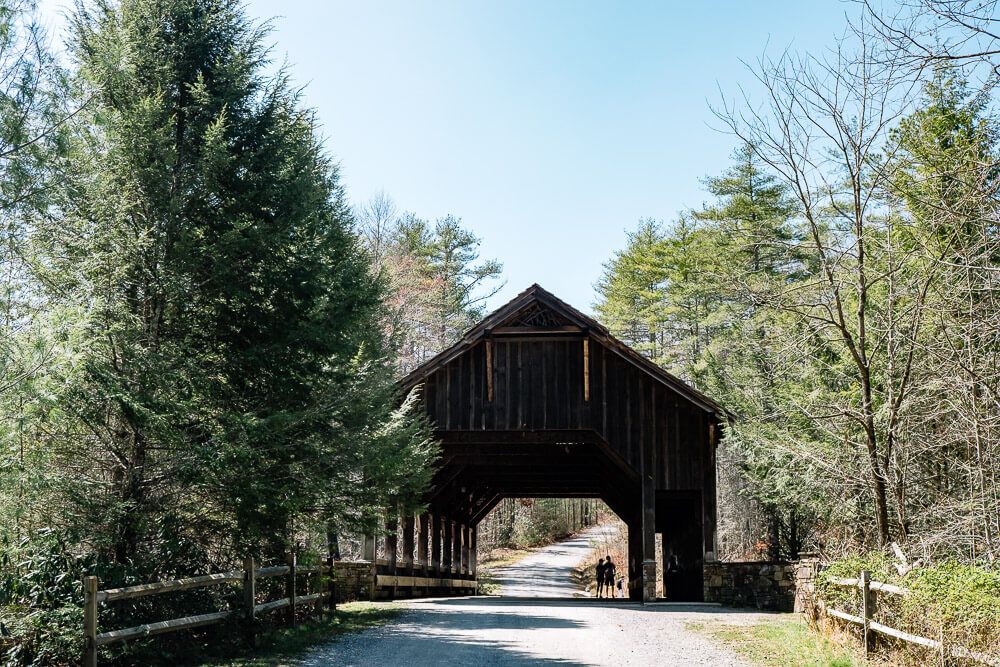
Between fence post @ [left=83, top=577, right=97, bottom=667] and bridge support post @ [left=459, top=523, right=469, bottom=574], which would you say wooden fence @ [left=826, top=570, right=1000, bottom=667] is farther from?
bridge support post @ [left=459, top=523, right=469, bottom=574]

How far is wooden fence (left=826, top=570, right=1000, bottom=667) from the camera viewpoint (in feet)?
24.2

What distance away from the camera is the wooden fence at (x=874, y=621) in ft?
24.2

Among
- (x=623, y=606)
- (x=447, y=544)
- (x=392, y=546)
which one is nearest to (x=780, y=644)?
(x=623, y=606)

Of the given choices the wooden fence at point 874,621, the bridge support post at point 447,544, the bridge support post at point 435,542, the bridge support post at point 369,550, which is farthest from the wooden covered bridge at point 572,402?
the wooden fence at point 874,621

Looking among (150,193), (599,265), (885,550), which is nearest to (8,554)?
(150,193)

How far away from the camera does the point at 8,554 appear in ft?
26.7

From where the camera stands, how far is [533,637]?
456 inches

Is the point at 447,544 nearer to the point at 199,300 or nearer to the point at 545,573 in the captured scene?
the point at 545,573

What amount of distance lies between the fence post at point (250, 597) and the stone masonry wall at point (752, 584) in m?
10.1

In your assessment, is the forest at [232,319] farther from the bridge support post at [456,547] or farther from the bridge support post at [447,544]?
the bridge support post at [456,547]

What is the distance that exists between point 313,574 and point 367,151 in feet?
29.8

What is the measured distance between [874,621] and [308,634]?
22.1 feet

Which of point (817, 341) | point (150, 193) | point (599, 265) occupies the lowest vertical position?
point (817, 341)

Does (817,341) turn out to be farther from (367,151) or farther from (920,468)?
(367,151)
